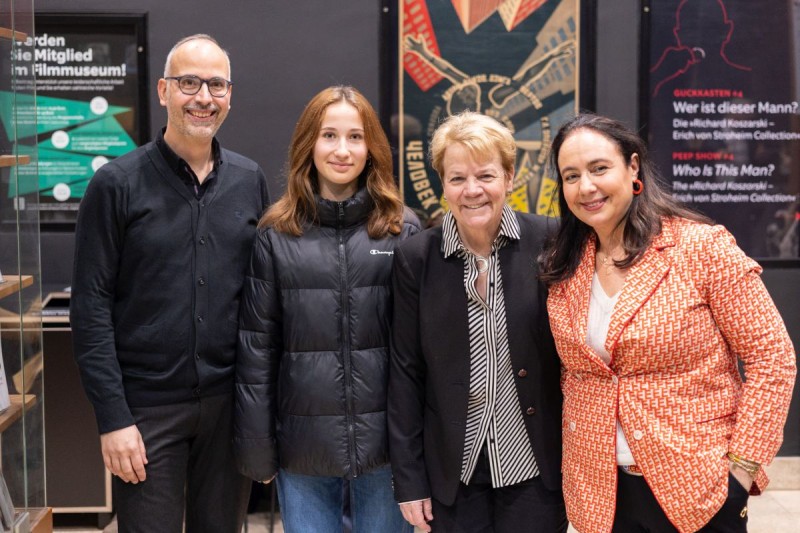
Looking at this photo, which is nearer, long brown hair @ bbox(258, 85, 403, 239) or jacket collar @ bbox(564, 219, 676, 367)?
jacket collar @ bbox(564, 219, 676, 367)

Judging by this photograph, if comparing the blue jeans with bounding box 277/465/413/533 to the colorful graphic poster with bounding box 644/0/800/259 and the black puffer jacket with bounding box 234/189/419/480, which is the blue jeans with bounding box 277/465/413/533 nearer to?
the black puffer jacket with bounding box 234/189/419/480

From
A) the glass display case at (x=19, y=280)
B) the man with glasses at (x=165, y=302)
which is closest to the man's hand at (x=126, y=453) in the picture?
the man with glasses at (x=165, y=302)

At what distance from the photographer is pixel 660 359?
1941 millimetres

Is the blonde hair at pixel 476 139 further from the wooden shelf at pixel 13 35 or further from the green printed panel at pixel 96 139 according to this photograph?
the green printed panel at pixel 96 139

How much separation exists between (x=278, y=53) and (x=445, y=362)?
251 cm

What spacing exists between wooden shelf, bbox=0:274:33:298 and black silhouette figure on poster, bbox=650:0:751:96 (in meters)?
3.18

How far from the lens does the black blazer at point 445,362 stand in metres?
2.21

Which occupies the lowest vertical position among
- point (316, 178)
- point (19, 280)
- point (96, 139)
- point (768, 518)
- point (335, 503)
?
point (768, 518)

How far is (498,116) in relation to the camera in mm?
4352

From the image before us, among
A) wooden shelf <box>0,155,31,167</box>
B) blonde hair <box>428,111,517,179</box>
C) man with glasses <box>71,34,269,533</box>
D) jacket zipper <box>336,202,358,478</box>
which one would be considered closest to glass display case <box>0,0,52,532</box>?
wooden shelf <box>0,155,31,167</box>

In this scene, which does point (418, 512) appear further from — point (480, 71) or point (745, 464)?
point (480, 71)

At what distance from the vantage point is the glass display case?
2193 mm

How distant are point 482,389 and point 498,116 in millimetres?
2398

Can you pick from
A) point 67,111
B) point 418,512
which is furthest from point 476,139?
point 67,111
